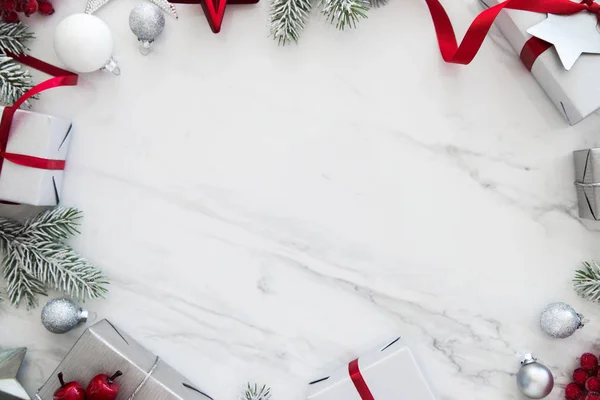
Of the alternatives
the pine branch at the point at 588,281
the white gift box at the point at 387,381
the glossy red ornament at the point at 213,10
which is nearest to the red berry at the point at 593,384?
the pine branch at the point at 588,281

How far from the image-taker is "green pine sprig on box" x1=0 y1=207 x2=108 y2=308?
4.11 ft

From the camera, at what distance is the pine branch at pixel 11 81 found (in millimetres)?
1233

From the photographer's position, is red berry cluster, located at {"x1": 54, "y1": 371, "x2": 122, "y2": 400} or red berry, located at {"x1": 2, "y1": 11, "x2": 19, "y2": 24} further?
red berry, located at {"x1": 2, "y1": 11, "x2": 19, "y2": 24}

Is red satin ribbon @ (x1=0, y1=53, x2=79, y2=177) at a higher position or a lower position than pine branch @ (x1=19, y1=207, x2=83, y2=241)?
higher

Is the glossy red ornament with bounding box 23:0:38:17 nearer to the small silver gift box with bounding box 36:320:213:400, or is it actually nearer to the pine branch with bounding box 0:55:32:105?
the pine branch with bounding box 0:55:32:105

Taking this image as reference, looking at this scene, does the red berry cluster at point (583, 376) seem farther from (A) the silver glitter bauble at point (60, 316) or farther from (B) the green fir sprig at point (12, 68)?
(B) the green fir sprig at point (12, 68)

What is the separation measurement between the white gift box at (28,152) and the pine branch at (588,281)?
3.72 ft

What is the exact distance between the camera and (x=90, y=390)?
1127mm

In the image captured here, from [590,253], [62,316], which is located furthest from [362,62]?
[62,316]

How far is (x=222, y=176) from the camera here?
133 centimetres

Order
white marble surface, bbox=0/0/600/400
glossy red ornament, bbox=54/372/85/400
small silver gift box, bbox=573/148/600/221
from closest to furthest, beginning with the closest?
glossy red ornament, bbox=54/372/85/400, small silver gift box, bbox=573/148/600/221, white marble surface, bbox=0/0/600/400

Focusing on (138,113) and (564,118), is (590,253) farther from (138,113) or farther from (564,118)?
(138,113)

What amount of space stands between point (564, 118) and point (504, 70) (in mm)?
166

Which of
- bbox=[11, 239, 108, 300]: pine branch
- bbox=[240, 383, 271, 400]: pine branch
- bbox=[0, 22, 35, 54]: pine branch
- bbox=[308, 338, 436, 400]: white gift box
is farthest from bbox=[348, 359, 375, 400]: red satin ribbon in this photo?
bbox=[0, 22, 35, 54]: pine branch
